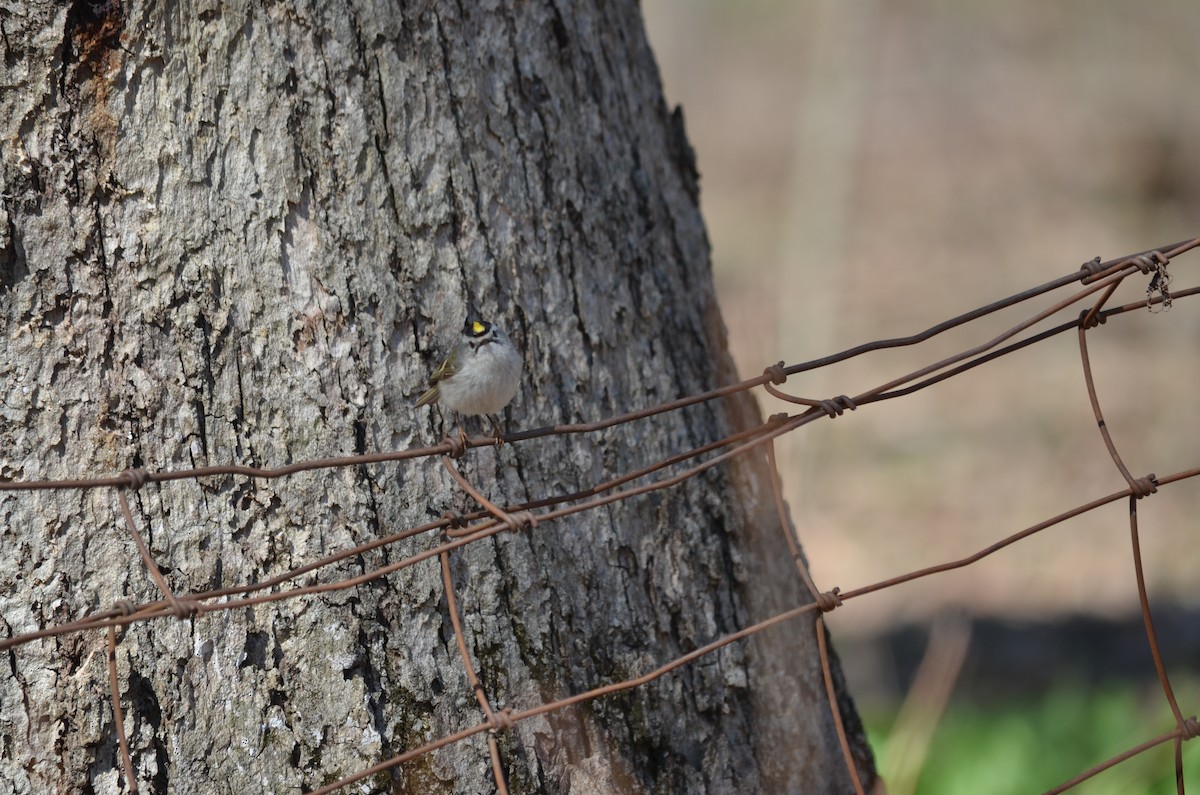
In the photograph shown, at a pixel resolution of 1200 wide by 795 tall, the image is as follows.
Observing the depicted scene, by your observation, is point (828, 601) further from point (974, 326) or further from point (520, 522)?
point (974, 326)

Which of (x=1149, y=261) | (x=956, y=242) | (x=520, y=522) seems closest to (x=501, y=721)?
(x=520, y=522)

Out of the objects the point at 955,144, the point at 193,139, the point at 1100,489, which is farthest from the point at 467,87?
the point at 955,144

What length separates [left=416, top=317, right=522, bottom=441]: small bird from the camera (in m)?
2.44

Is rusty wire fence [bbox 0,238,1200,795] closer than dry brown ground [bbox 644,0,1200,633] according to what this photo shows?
Yes

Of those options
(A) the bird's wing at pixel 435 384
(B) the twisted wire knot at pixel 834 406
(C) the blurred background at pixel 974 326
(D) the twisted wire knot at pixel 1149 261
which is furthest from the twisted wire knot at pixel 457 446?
(C) the blurred background at pixel 974 326

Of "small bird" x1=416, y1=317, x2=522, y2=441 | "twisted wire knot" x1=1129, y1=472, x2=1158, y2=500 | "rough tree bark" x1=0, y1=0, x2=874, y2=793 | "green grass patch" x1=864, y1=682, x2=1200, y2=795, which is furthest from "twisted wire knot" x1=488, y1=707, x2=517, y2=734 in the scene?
"green grass patch" x1=864, y1=682, x2=1200, y2=795

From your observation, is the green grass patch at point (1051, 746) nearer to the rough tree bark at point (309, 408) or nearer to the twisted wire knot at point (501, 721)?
the rough tree bark at point (309, 408)

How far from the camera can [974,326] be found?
12641mm

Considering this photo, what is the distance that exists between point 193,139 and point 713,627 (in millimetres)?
1818

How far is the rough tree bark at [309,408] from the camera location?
2.32 meters

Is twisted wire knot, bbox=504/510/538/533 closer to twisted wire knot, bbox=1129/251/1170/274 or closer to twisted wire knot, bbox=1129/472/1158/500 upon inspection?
twisted wire knot, bbox=1129/472/1158/500

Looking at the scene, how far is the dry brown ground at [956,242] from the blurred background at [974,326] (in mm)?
40

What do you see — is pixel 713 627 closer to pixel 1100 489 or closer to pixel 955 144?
pixel 1100 489

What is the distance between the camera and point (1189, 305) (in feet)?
39.6
